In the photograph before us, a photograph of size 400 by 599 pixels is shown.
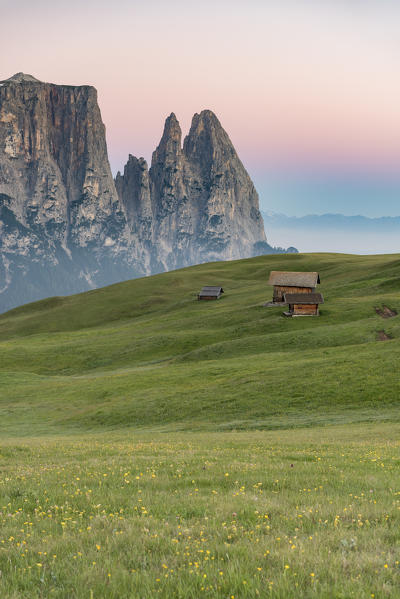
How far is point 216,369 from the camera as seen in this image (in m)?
57.4

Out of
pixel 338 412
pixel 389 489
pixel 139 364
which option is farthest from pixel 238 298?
pixel 389 489

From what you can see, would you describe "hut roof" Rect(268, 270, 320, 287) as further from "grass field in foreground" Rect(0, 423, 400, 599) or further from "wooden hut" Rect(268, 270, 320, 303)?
"grass field in foreground" Rect(0, 423, 400, 599)

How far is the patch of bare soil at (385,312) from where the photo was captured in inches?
3076

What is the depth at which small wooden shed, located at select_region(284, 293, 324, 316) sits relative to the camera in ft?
289

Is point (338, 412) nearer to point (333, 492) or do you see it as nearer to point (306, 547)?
point (333, 492)

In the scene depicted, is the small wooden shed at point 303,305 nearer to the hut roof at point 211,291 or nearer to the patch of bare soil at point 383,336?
the patch of bare soil at point 383,336

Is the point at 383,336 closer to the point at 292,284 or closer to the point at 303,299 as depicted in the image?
the point at 303,299

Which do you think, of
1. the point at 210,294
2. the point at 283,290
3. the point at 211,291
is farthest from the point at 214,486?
the point at 211,291

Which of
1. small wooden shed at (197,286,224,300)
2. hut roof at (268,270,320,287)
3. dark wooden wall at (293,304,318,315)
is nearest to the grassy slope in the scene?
dark wooden wall at (293,304,318,315)

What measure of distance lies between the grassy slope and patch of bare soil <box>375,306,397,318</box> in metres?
1.16

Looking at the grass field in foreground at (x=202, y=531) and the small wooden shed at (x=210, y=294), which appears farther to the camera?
the small wooden shed at (x=210, y=294)

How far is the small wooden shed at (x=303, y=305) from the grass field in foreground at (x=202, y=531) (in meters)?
74.1

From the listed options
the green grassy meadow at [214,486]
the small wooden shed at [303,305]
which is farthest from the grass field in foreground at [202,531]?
the small wooden shed at [303,305]

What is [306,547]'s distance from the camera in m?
7.18
